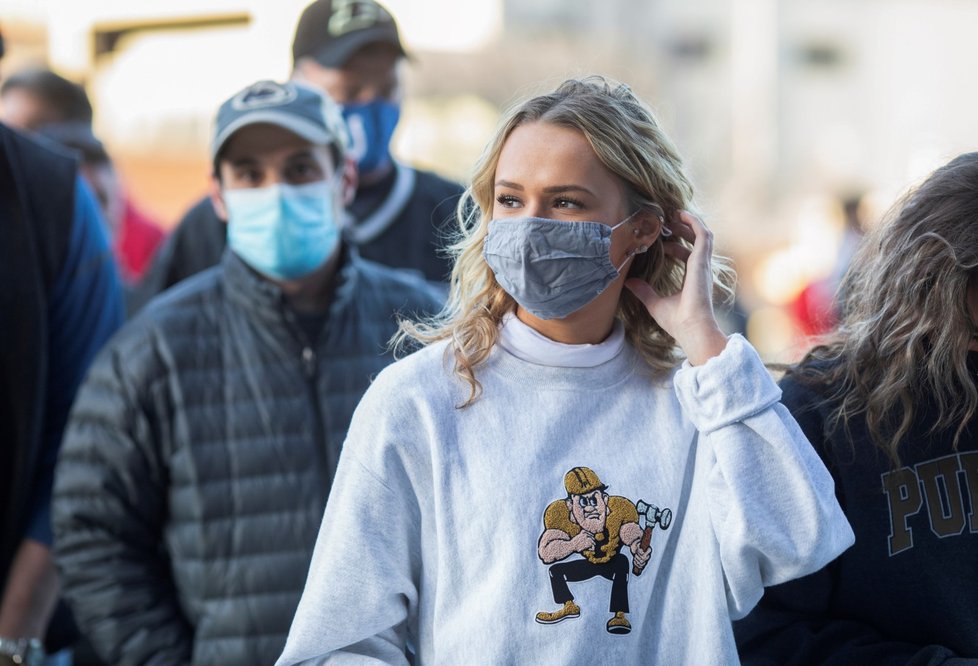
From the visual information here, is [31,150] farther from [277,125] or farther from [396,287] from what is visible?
[396,287]

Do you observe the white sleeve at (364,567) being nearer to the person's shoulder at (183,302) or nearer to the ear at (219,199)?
the person's shoulder at (183,302)

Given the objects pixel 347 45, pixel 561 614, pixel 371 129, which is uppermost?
pixel 347 45

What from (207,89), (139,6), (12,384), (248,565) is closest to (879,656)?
(248,565)

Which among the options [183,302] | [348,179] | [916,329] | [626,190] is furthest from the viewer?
[348,179]

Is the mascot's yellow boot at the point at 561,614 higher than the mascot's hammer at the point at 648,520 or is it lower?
lower

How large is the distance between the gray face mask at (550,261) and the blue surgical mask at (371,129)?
208 cm

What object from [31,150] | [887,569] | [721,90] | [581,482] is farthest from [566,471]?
[721,90]

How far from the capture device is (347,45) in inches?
178

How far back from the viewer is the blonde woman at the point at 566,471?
236cm

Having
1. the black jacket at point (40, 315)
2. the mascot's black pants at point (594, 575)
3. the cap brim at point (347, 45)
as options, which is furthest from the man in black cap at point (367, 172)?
the mascot's black pants at point (594, 575)

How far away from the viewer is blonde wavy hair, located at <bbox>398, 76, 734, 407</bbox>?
2523 mm

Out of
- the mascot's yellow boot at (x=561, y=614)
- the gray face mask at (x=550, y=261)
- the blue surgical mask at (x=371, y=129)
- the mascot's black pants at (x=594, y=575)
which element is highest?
the blue surgical mask at (x=371, y=129)

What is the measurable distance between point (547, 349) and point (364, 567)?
0.54 meters

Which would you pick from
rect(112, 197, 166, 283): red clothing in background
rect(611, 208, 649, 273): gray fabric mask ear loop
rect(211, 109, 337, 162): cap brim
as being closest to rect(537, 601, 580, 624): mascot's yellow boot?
rect(611, 208, 649, 273): gray fabric mask ear loop
